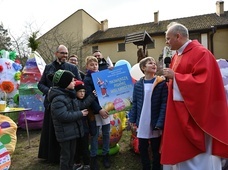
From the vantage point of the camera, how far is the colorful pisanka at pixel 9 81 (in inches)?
284

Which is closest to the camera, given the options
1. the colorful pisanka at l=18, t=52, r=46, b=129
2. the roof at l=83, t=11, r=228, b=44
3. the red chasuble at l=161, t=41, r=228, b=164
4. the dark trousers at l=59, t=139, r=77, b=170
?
the red chasuble at l=161, t=41, r=228, b=164

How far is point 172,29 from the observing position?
9.50 ft

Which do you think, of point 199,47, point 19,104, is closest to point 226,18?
point 19,104

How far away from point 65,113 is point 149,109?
3.52ft

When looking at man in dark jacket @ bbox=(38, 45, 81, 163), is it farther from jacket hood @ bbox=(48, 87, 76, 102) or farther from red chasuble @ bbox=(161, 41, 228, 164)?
red chasuble @ bbox=(161, 41, 228, 164)

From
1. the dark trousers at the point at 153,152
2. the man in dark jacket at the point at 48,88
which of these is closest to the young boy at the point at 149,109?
the dark trousers at the point at 153,152

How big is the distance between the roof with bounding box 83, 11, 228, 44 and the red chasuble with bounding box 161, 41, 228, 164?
20067 mm

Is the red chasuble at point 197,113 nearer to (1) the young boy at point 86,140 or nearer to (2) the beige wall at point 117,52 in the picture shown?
(1) the young boy at point 86,140

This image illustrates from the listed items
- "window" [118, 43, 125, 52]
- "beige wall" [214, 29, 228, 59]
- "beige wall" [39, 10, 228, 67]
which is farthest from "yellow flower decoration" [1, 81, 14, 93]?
"window" [118, 43, 125, 52]

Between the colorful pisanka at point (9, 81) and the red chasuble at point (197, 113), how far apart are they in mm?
5702

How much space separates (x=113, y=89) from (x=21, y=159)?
2266 millimetres

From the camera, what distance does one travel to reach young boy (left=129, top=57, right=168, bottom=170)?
325 centimetres

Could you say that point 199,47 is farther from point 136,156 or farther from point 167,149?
point 136,156

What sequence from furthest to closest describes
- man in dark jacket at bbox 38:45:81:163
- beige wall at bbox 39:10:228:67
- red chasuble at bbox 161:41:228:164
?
1. beige wall at bbox 39:10:228:67
2. man in dark jacket at bbox 38:45:81:163
3. red chasuble at bbox 161:41:228:164
